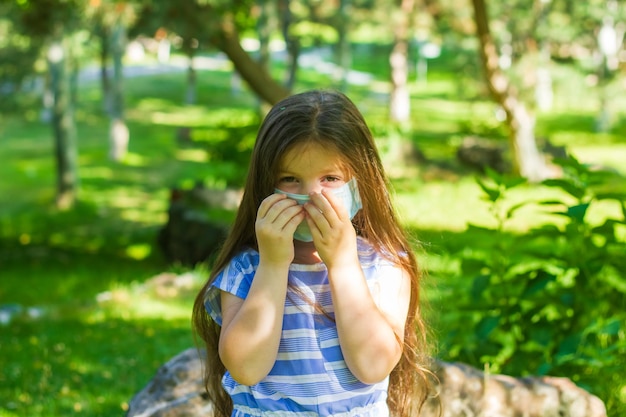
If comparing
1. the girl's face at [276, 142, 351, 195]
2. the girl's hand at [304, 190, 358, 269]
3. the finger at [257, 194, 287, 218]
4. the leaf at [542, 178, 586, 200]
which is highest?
the girl's face at [276, 142, 351, 195]

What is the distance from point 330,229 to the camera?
205 centimetres

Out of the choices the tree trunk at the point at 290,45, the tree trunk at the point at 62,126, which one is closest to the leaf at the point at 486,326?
the tree trunk at the point at 62,126

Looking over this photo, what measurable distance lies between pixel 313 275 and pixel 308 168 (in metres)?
0.30

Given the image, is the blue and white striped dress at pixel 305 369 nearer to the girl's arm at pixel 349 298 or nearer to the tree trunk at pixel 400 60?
the girl's arm at pixel 349 298

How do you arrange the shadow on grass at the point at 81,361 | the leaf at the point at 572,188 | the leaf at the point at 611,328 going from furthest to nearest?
the shadow on grass at the point at 81,361 → the leaf at the point at 572,188 → the leaf at the point at 611,328

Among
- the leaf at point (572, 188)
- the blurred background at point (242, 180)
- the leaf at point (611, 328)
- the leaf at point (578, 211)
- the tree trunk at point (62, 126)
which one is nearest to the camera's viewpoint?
the leaf at point (611, 328)

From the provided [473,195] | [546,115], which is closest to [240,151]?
[473,195]

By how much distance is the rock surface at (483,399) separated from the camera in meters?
3.24

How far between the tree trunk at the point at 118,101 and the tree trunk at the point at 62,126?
203 inches

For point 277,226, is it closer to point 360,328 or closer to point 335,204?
point 335,204

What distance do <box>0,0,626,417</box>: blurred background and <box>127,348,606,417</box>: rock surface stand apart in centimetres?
24

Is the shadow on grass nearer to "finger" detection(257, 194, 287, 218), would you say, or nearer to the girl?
the girl

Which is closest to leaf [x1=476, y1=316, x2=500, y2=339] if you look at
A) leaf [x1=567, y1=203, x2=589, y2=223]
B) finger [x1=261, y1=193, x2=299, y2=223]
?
leaf [x1=567, y1=203, x2=589, y2=223]

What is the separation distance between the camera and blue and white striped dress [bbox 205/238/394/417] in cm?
215
